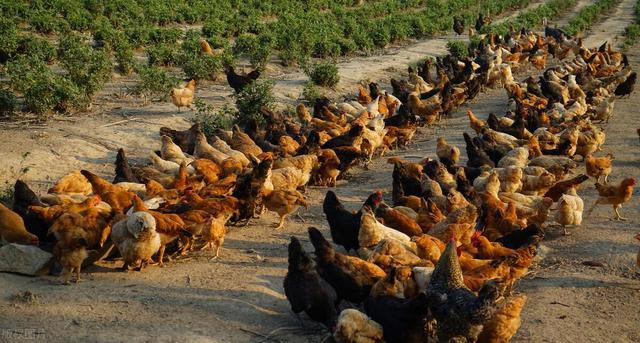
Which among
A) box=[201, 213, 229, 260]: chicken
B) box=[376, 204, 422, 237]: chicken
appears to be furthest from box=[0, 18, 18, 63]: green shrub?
box=[376, 204, 422, 237]: chicken

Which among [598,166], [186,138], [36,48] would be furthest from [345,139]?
[36,48]

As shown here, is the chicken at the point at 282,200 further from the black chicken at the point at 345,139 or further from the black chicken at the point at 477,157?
the black chicken at the point at 477,157

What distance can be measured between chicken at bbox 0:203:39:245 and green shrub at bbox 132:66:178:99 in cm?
735

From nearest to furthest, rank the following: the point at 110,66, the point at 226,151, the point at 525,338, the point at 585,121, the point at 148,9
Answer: the point at 525,338 → the point at 226,151 → the point at 585,121 → the point at 110,66 → the point at 148,9

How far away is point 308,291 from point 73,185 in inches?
161

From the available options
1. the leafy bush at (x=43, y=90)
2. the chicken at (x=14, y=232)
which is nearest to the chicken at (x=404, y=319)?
the chicken at (x=14, y=232)

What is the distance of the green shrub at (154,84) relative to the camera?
14.0 metres

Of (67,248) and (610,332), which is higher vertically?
(67,248)

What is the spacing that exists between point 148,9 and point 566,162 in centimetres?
1946

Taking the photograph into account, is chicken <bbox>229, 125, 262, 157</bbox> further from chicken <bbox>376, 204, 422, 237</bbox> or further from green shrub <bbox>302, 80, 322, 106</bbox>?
green shrub <bbox>302, 80, 322, 106</bbox>

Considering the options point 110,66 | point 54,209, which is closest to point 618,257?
point 54,209

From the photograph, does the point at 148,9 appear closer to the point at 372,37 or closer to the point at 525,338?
the point at 372,37

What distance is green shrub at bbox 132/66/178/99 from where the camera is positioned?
1402cm

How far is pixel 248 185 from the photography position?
26.7ft
